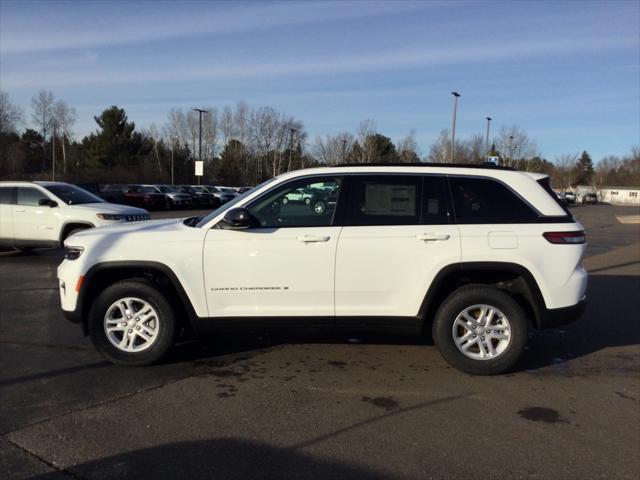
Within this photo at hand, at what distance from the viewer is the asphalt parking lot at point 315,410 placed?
3.47 metres

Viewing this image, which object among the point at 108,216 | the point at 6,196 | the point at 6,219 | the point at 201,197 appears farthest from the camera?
the point at 201,197

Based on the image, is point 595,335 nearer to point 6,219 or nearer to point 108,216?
point 108,216

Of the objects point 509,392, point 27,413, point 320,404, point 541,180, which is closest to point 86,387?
point 27,413

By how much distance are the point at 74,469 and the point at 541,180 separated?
4.52 metres

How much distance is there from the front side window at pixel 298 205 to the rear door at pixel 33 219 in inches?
329

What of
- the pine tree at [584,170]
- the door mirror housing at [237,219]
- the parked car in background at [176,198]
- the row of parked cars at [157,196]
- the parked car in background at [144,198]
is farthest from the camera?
the pine tree at [584,170]

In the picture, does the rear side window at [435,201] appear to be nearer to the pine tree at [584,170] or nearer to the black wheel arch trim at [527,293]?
the black wheel arch trim at [527,293]

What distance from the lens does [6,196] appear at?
12.3m

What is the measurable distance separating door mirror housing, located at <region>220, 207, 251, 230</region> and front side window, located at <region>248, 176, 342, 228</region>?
13 cm

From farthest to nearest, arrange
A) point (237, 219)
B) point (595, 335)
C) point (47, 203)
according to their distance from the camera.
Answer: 1. point (47, 203)
2. point (595, 335)
3. point (237, 219)

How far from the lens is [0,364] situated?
5.27 meters

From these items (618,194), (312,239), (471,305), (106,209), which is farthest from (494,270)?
(618,194)

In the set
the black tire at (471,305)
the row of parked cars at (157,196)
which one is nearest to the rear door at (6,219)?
the black tire at (471,305)

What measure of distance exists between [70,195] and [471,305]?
33.3ft
